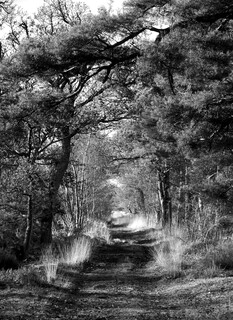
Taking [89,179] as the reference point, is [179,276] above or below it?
below

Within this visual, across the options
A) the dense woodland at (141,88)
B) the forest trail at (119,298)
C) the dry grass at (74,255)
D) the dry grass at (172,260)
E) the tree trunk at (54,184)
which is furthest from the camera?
the tree trunk at (54,184)

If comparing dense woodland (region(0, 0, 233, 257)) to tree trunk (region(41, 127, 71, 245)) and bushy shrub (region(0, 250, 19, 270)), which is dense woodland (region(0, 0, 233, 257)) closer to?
tree trunk (region(41, 127, 71, 245))

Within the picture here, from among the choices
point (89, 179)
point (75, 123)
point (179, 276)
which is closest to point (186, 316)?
point (179, 276)

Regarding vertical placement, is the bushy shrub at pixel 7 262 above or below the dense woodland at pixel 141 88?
below

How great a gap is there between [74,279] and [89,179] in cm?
1821

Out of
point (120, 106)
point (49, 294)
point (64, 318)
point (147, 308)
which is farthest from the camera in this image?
point (120, 106)

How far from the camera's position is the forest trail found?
6.65 metres

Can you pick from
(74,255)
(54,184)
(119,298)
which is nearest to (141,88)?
(54,184)

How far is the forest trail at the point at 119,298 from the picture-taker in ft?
21.8

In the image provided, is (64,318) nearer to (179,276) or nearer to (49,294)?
(49,294)

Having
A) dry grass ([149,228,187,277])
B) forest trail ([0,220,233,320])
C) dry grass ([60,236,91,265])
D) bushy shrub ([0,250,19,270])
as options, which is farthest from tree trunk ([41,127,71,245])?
forest trail ([0,220,233,320])

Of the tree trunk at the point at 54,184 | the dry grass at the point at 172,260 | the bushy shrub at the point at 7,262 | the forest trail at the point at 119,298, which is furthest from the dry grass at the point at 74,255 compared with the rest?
the tree trunk at the point at 54,184

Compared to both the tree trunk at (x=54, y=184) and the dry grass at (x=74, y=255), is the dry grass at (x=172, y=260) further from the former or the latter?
the tree trunk at (x=54, y=184)

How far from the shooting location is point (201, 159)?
11078 millimetres
